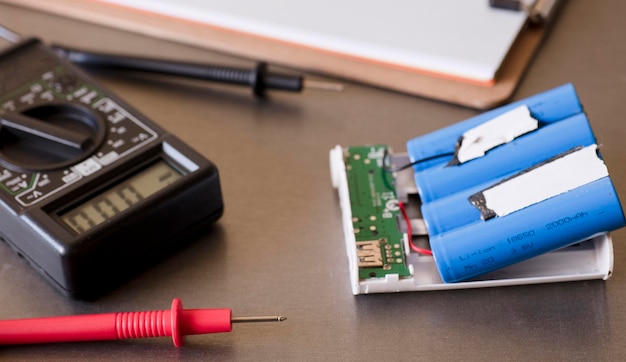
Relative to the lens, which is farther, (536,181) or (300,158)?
(300,158)

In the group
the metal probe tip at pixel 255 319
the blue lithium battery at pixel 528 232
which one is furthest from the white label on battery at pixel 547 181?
the metal probe tip at pixel 255 319

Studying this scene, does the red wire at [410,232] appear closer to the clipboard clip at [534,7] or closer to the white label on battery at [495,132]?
the white label on battery at [495,132]

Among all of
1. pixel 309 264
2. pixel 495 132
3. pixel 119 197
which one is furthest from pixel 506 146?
pixel 119 197

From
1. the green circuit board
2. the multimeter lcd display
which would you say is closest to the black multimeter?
the multimeter lcd display

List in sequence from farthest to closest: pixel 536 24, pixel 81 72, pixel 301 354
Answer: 1. pixel 536 24
2. pixel 81 72
3. pixel 301 354

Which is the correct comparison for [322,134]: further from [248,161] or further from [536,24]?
[536,24]

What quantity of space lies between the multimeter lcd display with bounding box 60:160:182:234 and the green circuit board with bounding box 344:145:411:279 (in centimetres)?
15

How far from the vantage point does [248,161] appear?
2.49 ft

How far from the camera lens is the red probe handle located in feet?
1.94

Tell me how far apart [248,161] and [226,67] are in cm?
11

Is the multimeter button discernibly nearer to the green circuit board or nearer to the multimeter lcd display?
the multimeter lcd display

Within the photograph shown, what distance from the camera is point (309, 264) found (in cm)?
67

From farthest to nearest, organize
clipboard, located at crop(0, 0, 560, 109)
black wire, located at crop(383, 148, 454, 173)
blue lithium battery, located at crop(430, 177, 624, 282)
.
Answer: clipboard, located at crop(0, 0, 560, 109), black wire, located at crop(383, 148, 454, 173), blue lithium battery, located at crop(430, 177, 624, 282)

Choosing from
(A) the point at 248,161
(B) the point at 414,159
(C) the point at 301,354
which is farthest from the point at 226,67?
(C) the point at 301,354
